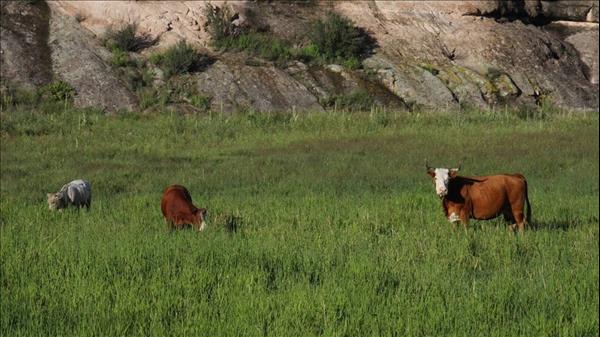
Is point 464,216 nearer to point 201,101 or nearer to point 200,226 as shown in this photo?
point 200,226

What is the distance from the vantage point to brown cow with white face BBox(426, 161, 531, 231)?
13625 mm

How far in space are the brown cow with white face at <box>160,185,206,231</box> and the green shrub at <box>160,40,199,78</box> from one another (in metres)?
26.8

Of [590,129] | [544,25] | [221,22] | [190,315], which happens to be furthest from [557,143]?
[544,25]

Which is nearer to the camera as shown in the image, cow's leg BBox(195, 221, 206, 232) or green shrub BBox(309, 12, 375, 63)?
cow's leg BBox(195, 221, 206, 232)

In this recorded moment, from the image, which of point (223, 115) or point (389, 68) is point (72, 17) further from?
point (389, 68)

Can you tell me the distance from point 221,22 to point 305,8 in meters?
7.21

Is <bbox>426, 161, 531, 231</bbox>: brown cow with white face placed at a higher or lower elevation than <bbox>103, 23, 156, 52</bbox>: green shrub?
lower

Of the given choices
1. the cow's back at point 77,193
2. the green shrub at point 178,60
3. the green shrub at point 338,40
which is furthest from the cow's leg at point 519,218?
the green shrub at point 338,40

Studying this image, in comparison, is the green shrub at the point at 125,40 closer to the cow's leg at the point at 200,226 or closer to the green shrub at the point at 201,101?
the green shrub at the point at 201,101

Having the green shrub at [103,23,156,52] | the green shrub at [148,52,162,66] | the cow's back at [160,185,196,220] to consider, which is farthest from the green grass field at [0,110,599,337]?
the green shrub at [103,23,156,52]

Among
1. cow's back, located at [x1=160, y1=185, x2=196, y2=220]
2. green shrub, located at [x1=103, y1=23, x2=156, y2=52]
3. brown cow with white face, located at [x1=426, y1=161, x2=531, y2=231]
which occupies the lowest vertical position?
cow's back, located at [x1=160, y1=185, x2=196, y2=220]

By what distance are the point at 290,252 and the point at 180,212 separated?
3077 mm

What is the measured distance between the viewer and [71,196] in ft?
52.9

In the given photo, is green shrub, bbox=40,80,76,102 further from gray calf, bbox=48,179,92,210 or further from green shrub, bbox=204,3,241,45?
gray calf, bbox=48,179,92,210
